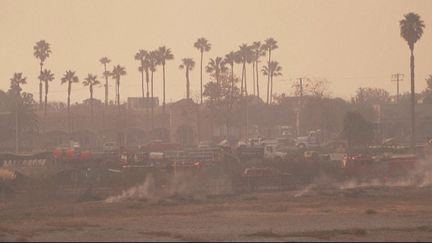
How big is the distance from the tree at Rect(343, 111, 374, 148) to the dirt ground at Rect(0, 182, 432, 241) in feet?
98.9

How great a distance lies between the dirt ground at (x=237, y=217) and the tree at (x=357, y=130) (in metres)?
30.1

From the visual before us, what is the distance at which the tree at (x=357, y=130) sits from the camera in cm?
10319

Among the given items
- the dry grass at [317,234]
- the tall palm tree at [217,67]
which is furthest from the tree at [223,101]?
the dry grass at [317,234]

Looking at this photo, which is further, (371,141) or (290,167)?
(371,141)

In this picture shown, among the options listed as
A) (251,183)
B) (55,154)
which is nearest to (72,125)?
(55,154)

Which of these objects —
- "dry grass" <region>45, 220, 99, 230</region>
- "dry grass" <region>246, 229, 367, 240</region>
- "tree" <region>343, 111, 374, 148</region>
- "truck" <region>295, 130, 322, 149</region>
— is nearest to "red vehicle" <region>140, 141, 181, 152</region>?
"truck" <region>295, 130, 322, 149</region>

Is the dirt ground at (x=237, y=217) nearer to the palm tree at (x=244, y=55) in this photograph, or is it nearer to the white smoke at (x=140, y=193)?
the white smoke at (x=140, y=193)

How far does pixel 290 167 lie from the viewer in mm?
78750

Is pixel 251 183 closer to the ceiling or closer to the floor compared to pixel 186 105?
closer to the floor

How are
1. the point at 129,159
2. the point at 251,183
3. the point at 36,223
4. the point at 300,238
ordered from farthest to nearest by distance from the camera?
the point at 129,159, the point at 251,183, the point at 36,223, the point at 300,238

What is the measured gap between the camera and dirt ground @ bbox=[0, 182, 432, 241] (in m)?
44.5

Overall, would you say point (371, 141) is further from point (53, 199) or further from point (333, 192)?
point (53, 199)

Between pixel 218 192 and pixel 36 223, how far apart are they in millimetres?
21185

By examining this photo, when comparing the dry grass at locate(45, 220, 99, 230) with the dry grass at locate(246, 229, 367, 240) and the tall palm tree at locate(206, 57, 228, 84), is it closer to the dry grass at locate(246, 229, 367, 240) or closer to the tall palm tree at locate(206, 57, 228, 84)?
the dry grass at locate(246, 229, 367, 240)
